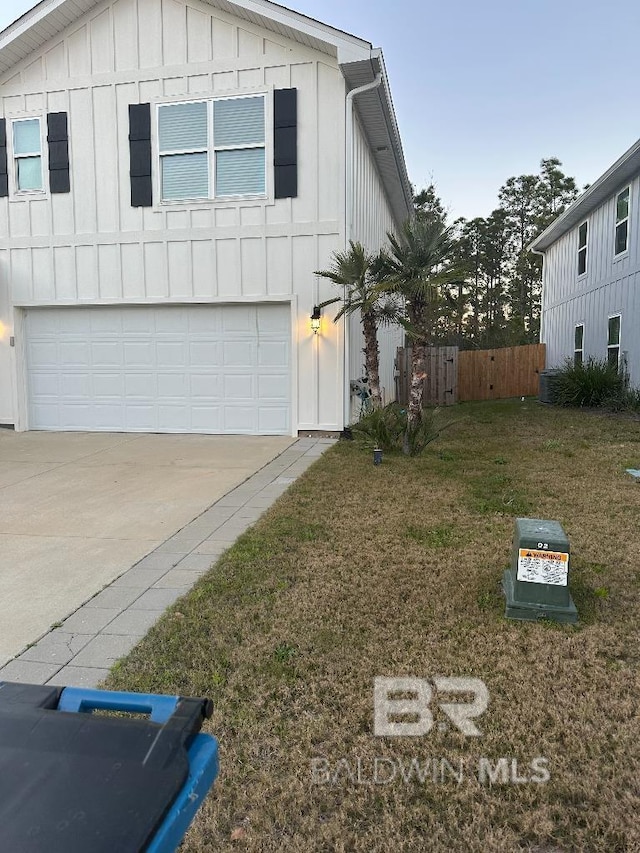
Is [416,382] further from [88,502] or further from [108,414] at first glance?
[108,414]

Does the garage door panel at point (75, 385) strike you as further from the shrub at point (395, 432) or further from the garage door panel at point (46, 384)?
the shrub at point (395, 432)

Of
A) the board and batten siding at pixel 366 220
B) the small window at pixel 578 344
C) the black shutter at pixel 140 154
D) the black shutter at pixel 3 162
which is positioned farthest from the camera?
the small window at pixel 578 344

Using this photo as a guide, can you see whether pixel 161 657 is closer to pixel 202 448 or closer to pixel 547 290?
pixel 202 448

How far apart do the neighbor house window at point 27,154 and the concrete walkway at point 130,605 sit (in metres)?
7.47

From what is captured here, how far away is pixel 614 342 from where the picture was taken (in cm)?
1256

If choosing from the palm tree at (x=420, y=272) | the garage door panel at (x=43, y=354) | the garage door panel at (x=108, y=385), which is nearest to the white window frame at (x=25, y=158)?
the garage door panel at (x=43, y=354)

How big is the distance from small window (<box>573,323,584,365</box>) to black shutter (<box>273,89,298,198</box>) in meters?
9.55

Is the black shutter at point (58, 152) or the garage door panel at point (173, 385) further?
the garage door panel at point (173, 385)

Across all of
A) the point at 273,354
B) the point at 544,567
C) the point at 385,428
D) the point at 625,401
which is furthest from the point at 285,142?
the point at 625,401

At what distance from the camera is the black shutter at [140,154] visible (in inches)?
353

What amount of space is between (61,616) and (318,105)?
8.08 m

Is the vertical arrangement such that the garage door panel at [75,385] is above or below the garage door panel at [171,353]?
below

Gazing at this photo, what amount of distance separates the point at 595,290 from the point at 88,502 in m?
12.9

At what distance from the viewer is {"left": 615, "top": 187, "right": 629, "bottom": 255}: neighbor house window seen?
1190 cm
